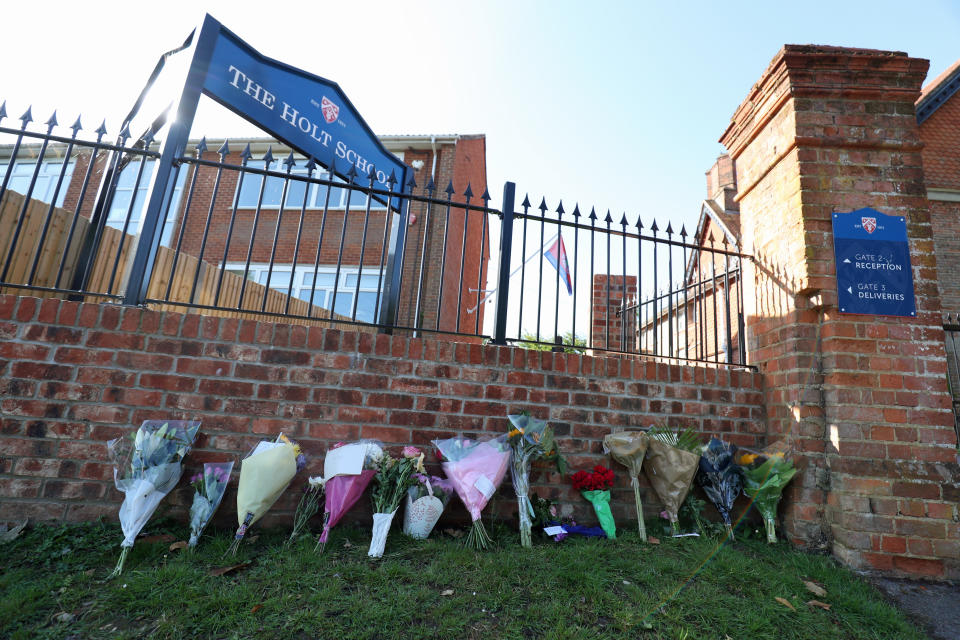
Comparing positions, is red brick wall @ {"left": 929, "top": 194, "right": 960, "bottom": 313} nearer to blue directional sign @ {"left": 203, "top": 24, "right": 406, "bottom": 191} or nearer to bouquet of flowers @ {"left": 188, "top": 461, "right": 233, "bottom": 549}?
blue directional sign @ {"left": 203, "top": 24, "right": 406, "bottom": 191}

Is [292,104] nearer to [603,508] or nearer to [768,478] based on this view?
[603,508]

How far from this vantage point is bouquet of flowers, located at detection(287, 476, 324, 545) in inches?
104

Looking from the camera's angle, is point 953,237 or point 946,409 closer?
point 946,409

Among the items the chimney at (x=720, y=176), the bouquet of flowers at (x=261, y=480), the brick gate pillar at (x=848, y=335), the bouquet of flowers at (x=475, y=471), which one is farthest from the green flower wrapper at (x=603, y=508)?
the chimney at (x=720, y=176)

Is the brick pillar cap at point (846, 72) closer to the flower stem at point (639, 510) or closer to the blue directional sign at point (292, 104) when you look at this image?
the flower stem at point (639, 510)

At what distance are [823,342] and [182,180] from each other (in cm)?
1601

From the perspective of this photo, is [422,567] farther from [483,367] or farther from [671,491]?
[671,491]

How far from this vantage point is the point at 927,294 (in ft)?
10.8

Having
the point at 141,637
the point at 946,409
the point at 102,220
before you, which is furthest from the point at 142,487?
the point at 946,409

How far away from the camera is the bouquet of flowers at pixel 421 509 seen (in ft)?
8.86

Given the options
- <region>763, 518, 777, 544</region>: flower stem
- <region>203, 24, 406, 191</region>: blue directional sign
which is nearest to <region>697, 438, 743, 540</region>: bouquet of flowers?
<region>763, 518, 777, 544</region>: flower stem

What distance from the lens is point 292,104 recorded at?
151 inches

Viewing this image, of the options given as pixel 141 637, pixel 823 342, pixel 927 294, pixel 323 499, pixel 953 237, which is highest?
pixel 953 237

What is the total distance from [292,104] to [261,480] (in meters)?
2.87
